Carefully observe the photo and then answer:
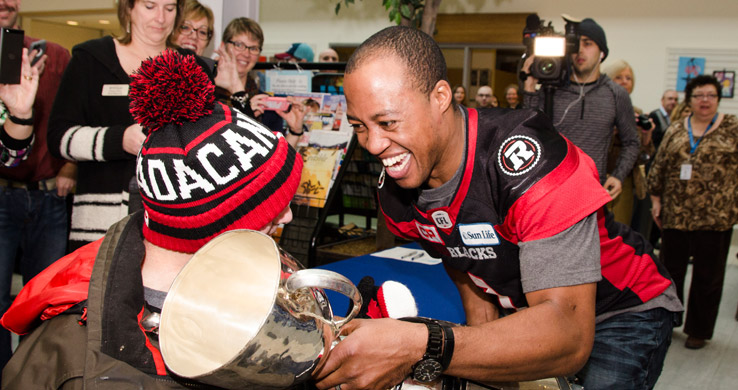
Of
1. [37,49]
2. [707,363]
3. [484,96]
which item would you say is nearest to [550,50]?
[707,363]

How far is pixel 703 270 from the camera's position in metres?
3.65

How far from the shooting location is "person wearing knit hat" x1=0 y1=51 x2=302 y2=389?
0.94 m

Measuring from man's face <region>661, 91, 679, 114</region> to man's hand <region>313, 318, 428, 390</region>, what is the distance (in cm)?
614

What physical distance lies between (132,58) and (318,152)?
125 cm

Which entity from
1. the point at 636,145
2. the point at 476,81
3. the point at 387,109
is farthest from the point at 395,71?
the point at 476,81

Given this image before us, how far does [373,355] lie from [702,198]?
3.34 meters

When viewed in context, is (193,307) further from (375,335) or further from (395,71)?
(395,71)

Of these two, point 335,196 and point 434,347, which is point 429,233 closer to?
point 434,347

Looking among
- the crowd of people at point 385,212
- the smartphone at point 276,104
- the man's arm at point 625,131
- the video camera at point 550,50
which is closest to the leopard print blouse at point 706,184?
the man's arm at point 625,131

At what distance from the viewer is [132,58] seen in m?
1.97

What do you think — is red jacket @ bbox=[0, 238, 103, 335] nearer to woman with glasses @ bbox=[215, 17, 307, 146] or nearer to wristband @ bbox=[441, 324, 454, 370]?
wristband @ bbox=[441, 324, 454, 370]

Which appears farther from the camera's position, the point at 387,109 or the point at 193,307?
the point at 387,109

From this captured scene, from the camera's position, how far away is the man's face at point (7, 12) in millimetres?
2045

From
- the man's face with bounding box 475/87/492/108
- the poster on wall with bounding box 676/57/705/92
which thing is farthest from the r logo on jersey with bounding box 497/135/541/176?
the poster on wall with bounding box 676/57/705/92
